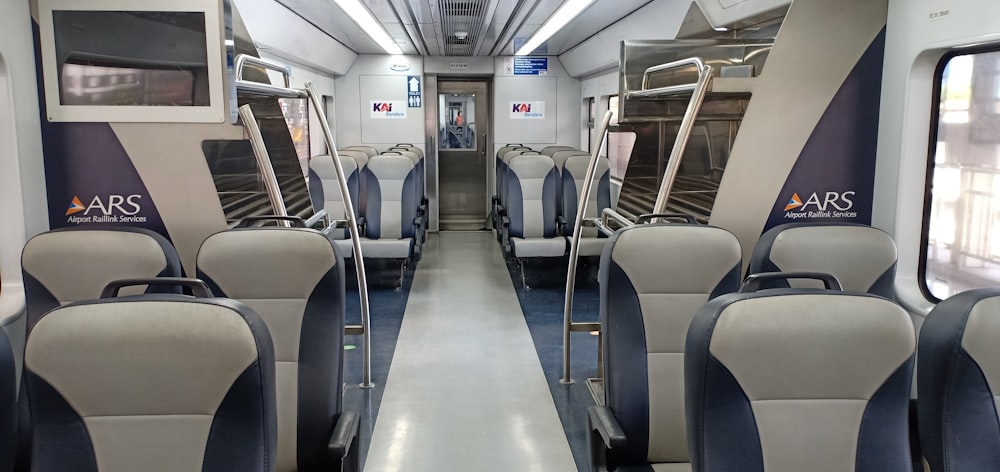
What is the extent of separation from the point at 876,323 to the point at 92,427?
203 cm

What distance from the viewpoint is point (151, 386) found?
1766 mm

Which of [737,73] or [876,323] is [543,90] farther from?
[876,323]

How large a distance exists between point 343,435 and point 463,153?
9949mm

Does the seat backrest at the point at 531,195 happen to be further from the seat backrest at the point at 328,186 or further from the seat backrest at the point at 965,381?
the seat backrest at the point at 965,381

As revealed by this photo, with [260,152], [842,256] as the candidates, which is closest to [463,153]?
[260,152]

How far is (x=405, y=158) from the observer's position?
8102 mm

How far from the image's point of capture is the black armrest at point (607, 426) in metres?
2.60

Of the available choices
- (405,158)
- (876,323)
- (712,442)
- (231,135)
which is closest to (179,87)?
(231,135)

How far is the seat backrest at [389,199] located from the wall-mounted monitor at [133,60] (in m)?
4.76

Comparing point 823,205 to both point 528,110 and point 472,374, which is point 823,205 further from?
point 528,110

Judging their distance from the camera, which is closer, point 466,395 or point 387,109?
point 466,395

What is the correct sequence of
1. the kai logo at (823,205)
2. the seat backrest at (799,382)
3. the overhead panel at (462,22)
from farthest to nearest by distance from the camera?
1. the overhead panel at (462,22)
2. the kai logo at (823,205)
3. the seat backrest at (799,382)

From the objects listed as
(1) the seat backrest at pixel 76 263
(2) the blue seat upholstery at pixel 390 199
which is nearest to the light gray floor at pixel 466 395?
(2) the blue seat upholstery at pixel 390 199

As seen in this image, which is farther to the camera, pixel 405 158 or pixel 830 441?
pixel 405 158
